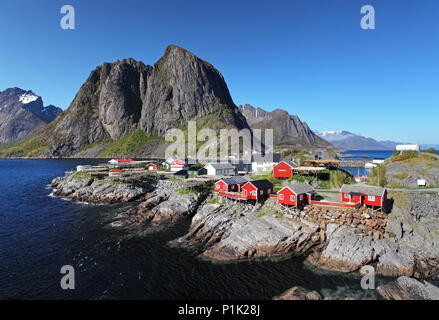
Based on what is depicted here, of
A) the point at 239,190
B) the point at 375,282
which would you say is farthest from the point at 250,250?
the point at 239,190

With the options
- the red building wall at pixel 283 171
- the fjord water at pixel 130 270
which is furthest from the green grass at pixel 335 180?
the fjord water at pixel 130 270

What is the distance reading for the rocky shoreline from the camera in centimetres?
2878

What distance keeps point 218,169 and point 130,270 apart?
47420 millimetres

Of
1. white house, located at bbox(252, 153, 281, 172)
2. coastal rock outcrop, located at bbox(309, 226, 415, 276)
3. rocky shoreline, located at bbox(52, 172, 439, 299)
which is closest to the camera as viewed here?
coastal rock outcrop, located at bbox(309, 226, 415, 276)

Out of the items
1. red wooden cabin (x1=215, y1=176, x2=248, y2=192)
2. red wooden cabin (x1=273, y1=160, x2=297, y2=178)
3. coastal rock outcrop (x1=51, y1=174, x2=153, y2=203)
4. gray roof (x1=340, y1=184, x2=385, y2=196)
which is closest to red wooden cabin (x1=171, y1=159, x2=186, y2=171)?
coastal rock outcrop (x1=51, y1=174, x2=153, y2=203)

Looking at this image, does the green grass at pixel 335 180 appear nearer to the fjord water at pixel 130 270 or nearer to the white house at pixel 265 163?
the white house at pixel 265 163

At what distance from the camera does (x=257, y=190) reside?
43.6 metres

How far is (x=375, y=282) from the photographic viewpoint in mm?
25766

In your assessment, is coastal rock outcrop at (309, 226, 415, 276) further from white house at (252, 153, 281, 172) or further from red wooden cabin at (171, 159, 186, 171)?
red wooden cabin at (171, 159, 186, 171)

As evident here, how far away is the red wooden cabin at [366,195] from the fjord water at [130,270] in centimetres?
1361

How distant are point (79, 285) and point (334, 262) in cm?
3009

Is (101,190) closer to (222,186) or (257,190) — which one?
(222,186)

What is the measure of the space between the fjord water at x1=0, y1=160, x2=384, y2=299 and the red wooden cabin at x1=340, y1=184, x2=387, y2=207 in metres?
13.6
